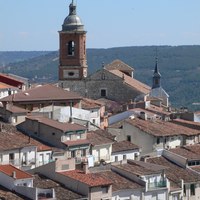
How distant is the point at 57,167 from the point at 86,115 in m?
23.7

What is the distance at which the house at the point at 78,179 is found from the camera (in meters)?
47.7

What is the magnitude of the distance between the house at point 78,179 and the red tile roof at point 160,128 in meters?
16.8

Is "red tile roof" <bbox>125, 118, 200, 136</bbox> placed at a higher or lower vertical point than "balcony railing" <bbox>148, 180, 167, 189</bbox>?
higher

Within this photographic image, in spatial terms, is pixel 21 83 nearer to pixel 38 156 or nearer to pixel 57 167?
pixel 38 156

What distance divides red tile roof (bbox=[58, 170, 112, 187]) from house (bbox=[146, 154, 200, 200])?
6.94 metres

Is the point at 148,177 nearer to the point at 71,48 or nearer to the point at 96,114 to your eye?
the point at 96,114

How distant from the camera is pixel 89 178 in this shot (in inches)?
1922

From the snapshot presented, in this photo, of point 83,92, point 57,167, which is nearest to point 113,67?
point 83,92

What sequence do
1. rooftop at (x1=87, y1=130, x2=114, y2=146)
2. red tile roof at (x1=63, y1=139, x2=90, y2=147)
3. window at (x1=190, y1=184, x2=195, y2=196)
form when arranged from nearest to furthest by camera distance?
1. window at (x1=190, y1=184, x2=195, y2=196)
2. red tile roof at (x1=63, y1=139, x2=90, y2=147)
3. rooftop at (x1=87, y1=130, x2=114, y2=146)

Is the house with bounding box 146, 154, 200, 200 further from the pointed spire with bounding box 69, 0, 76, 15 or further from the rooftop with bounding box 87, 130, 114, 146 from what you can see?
the pointed spire with bounding box 69, 0, 76, 15

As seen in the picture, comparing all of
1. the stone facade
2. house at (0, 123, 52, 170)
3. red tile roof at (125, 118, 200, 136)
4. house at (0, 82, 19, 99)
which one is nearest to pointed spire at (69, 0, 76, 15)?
the stone facade

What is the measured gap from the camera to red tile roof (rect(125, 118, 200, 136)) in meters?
68.0

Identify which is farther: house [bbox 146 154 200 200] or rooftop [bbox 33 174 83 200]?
house [bbox 146 154 200 200]

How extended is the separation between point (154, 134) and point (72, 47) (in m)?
41.1
